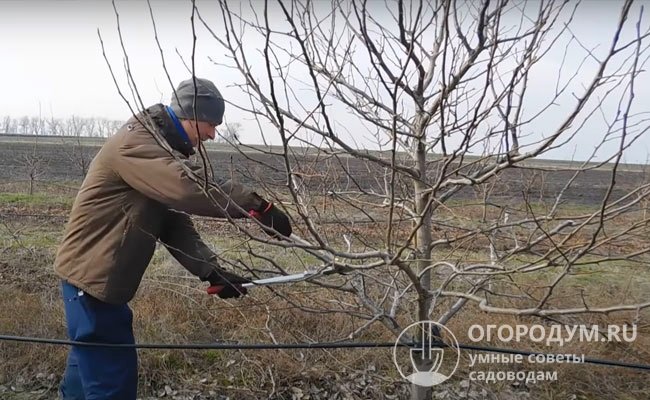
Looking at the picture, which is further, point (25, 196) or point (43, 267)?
point (25, 196)

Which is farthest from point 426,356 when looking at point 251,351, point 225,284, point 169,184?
point 251,351

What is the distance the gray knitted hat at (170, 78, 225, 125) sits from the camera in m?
2.23

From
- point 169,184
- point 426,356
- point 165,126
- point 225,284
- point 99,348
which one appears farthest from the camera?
point 225,284

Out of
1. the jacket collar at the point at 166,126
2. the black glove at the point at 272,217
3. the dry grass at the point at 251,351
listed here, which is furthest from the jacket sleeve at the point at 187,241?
the dry grass at the point at 251,351

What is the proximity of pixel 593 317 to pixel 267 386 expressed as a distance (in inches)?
120

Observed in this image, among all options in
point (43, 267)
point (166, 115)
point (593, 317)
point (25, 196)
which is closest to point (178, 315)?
point (43, 267)

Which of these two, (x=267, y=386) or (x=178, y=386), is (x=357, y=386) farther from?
(x=178, y=386)

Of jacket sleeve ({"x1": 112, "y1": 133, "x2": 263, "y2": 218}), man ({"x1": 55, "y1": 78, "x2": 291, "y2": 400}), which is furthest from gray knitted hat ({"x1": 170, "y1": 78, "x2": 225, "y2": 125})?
jacket sleeve ({"x1": 112, "y1": 133, "x2": 263, "y2": 218})

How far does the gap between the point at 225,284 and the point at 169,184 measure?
0.82 m

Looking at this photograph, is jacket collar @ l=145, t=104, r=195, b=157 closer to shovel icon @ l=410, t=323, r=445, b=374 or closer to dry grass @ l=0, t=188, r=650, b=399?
shovel icon @ l=410, t=323, r=445, b=374

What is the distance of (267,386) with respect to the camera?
4.31m

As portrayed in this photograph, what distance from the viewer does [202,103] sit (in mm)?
2238

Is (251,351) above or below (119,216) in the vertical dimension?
below

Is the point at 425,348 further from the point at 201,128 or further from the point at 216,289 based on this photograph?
the point at 201,128
